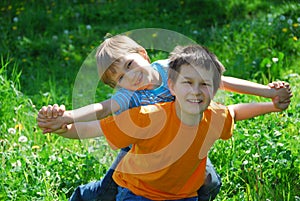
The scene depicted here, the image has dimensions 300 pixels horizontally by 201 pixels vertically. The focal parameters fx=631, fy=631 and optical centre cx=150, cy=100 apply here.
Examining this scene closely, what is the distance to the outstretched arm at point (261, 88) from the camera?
9.43 ft

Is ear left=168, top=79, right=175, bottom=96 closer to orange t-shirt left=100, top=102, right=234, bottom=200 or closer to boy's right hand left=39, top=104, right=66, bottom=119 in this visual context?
orange t-shirt left=100, top=102, right=234, bottom=200

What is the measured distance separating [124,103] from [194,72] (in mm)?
351

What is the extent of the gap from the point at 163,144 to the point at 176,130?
0.08 m

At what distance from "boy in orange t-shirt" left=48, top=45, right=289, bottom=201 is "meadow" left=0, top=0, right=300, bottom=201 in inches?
15.4

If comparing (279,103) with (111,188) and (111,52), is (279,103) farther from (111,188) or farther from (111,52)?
(111,188)

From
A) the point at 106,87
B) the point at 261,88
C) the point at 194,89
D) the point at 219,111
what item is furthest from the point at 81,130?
the point at 106,87

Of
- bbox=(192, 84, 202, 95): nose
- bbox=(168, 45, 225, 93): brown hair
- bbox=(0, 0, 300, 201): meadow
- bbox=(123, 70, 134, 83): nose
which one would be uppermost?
bbox=(168, 45, 225, 93): brown hair

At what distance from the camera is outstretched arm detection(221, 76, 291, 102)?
2.87 meters

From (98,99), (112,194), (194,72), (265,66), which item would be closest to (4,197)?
(112,194)

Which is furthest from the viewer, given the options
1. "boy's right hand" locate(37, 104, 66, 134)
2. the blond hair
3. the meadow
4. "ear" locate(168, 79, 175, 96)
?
the meadow

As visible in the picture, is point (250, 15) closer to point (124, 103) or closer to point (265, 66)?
point (265, 66)

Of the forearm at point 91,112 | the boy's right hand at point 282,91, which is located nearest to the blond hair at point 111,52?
the forearm at point 91,112

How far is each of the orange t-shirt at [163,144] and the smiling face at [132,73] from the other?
0.52 ft

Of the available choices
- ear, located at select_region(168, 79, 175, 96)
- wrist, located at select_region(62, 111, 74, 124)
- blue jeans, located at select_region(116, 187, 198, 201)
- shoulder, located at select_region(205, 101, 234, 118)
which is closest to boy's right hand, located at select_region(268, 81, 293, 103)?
shoulder, located at select_region(205, 101, 234, 118)
